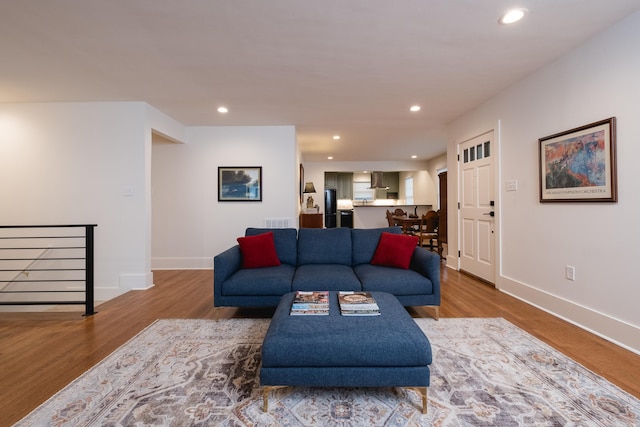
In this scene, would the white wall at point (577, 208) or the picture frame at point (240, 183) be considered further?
the picture frame at point (240, 183)

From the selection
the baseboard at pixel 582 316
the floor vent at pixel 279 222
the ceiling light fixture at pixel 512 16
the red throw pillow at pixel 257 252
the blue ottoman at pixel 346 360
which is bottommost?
the baseboard at pixel 582 316

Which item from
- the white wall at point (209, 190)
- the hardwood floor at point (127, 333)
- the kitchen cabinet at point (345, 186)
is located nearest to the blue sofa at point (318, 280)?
the hardwood floor at point (127, 333)

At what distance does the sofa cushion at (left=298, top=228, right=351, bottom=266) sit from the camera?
330 cm

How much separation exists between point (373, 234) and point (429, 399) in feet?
6.38

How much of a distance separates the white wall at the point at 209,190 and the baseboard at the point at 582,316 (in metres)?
3.45

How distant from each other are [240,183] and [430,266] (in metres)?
3.55

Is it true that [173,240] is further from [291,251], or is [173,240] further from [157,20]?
[157,20]

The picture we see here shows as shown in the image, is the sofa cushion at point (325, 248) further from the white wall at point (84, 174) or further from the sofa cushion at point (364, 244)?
the white wall at point (84, 174)

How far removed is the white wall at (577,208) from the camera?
7.12 feet

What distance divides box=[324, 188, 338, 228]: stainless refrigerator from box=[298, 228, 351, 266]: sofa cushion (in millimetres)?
6115

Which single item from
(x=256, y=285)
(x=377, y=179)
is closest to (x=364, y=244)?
(x=256, y=285)

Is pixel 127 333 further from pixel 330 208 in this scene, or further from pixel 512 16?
pixel 330 208

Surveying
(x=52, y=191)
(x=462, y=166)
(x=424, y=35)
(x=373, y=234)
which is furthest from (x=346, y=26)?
(x=52, y=191)

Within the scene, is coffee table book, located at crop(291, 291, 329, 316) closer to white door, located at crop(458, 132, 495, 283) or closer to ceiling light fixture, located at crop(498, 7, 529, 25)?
ceiling light fixture, located at crop(498, 7, 529, 25)
